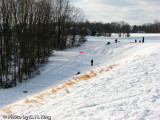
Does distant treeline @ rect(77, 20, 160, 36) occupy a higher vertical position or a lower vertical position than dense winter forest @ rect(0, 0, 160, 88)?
higher

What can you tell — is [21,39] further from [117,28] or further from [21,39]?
[117,28]

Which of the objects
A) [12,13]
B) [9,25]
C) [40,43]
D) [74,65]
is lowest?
[74,65]

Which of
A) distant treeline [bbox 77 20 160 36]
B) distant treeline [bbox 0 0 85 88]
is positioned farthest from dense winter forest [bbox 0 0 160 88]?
distant treeline [bbox 77 20 160 36]

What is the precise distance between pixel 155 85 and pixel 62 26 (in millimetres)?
35974

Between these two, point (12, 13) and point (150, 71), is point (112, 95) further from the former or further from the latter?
point (12, 13)

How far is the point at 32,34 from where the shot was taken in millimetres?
22203

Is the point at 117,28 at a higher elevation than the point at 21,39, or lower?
higher

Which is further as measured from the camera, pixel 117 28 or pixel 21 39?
pixel 117 28

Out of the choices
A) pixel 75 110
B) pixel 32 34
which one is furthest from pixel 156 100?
pixel 32 34

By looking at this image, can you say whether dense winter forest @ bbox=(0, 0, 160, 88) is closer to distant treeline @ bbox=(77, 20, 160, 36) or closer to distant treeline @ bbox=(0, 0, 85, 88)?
distant treeline @ bbox=(0, 0, 85, 88)

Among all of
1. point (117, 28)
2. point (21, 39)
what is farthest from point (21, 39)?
point (117, 28)

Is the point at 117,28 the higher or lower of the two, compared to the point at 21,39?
higher

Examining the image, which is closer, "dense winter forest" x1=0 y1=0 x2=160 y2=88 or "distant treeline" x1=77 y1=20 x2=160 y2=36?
"dense winter forest" x1=0 y1=0 x2=160 y2=88

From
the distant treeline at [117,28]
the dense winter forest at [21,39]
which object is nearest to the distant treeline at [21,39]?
the dense winter forest at [21,39]
